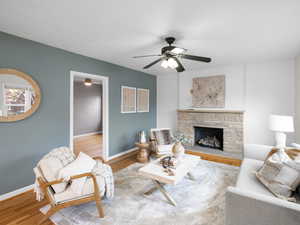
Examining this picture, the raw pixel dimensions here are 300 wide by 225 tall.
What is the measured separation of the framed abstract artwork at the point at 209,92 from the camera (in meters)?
4.30

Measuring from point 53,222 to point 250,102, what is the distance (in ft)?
15.4

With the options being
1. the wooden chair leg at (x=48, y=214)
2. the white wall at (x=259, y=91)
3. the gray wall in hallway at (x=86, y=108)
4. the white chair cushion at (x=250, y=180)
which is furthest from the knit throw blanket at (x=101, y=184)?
the gray wall in hallway at (x=86, y=108)

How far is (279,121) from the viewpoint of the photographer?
2.62 metres

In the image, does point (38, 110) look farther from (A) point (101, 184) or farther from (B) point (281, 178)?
(B) point (281, 178)

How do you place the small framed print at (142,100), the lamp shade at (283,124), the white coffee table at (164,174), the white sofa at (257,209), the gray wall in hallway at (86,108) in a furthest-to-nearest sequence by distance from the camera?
the gray wall in hallway at (86,108), the small framed print at (142,100), the lamp shade at (283,124), the white coffee table at (164,174), the white sofa at (257,209)

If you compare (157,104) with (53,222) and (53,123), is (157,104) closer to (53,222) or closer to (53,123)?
(53,123)

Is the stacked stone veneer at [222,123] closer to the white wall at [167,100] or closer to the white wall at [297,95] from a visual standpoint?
the white wall at [167,100]

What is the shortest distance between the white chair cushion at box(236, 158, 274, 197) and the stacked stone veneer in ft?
5.51

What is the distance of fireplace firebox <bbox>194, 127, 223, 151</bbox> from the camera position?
4.51 meters

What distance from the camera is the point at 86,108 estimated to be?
23.0 ft

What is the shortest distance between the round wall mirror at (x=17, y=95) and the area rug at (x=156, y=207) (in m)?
1.48

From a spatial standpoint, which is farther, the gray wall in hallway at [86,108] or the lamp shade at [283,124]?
the gray wall in hallway at [86,108]

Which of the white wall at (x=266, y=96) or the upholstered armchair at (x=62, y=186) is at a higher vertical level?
the white wall at (x=266, y=96)

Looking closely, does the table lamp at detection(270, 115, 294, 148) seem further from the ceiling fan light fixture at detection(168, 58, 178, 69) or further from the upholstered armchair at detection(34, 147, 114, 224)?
the upholstered armchair at detection(34, 147, 114, 224)
